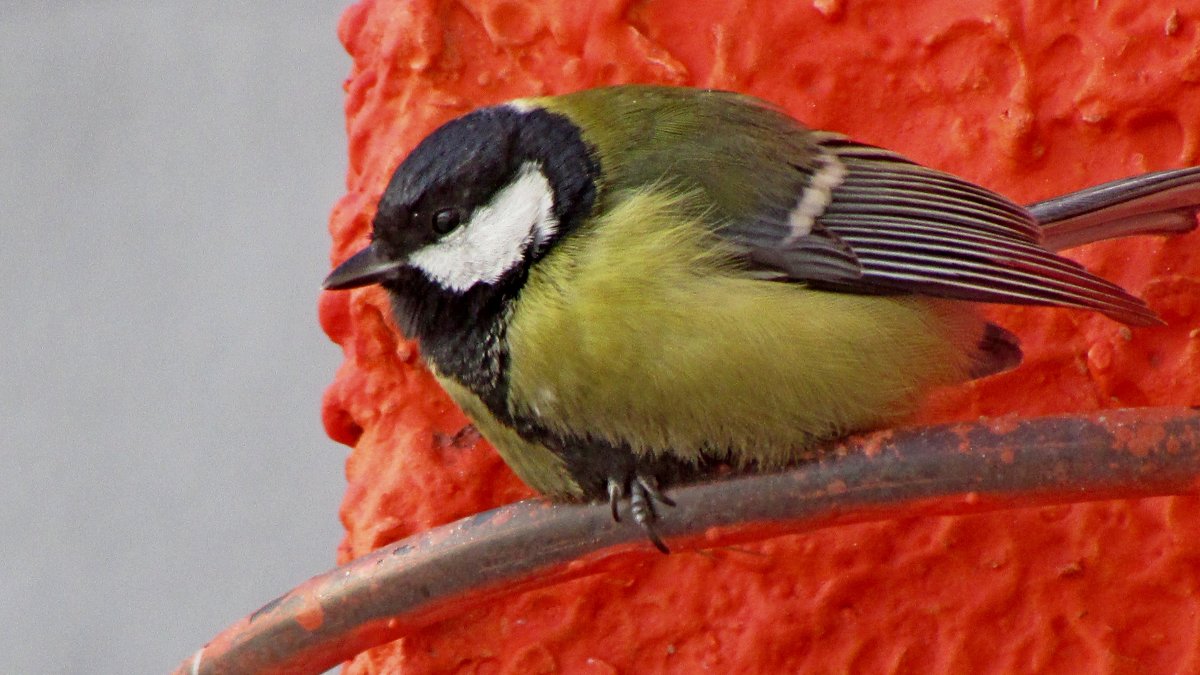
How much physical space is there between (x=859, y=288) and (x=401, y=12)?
66cm

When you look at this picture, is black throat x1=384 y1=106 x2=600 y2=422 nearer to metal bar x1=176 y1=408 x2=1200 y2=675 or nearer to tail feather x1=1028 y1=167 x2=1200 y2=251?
metal bar x1=176 y1=408 x2=1200 y2=675

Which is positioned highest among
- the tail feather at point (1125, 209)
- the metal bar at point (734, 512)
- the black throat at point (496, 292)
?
the black throat at point (496, 292)

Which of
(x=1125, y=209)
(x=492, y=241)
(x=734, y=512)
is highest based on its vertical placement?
(x=492, y=241)

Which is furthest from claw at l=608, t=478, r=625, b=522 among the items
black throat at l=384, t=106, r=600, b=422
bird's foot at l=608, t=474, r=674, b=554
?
black throat at l=384, t=106, r=600, b=422

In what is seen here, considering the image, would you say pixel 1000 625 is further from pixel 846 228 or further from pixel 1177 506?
pixel 846 228

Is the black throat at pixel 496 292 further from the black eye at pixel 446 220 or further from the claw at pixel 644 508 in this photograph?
the claw at pixel 644 508

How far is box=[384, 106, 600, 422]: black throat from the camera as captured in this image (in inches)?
61.0

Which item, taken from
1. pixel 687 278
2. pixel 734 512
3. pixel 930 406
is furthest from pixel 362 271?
pixel 930 406

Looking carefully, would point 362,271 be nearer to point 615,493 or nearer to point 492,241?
point 492,241

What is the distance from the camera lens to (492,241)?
1.57 metres

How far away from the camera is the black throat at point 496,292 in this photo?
5.08ft

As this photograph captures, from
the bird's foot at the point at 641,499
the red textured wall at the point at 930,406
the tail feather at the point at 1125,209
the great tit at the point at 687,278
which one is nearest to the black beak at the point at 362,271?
the great tit at the point at 687,278

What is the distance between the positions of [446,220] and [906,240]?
50 centimetres

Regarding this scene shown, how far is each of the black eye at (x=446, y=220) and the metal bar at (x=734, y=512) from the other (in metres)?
0.37
